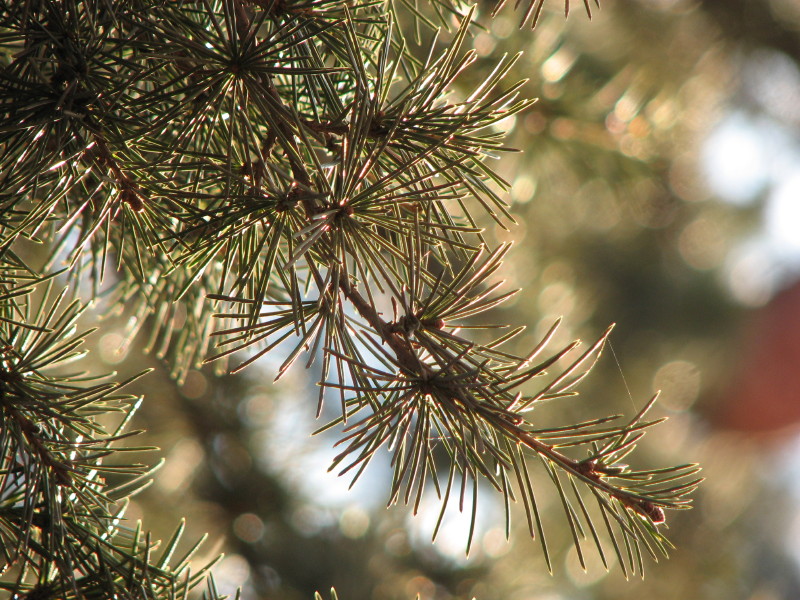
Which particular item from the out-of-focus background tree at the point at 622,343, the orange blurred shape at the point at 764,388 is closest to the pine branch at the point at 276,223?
the out-of-focus background tree at the point at 622,343

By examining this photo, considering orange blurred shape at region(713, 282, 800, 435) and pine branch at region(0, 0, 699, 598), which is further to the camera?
orange blurred shape at region(713, 282, 800, 435)

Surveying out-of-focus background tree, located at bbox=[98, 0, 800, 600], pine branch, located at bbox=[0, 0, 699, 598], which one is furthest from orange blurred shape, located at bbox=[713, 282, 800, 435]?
pine branch, located at bbox=[0, 0, 699, 598]

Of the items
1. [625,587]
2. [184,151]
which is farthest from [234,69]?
[625,587]

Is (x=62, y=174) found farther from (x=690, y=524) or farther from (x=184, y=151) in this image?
(x=690, y=524)

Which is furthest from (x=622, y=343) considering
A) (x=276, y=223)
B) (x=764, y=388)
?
(x=276, y=223)

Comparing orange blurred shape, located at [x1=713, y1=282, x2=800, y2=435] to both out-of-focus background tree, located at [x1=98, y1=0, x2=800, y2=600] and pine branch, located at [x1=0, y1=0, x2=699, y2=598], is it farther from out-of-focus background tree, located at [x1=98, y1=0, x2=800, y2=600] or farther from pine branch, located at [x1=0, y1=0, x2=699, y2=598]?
pine branch, located at [x1=0, y1=0, x2=699, y2=598]

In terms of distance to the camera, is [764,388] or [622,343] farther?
[764,388]

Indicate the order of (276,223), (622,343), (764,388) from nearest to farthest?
(276,223) → (622,343) → (764,388)

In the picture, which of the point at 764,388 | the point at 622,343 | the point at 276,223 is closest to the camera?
the point at 276,223

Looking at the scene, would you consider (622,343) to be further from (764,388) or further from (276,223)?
(276,223)
